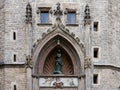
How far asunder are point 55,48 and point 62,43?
54cm

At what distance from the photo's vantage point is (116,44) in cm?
3362

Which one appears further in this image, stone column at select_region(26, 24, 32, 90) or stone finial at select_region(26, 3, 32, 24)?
stone finial at select_region(26, 3, 32, 24)

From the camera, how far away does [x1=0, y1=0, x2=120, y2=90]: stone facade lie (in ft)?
106

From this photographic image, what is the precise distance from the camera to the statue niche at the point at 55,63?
3334 cm

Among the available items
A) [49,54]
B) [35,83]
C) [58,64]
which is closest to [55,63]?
[58,64]

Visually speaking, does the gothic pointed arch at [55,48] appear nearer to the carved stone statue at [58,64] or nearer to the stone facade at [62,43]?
the stone facade at [62,43]

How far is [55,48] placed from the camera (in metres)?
33.3

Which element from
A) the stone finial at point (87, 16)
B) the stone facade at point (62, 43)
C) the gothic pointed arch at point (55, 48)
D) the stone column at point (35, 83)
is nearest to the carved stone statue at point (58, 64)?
the gothic pointed arch at point (55, 48)

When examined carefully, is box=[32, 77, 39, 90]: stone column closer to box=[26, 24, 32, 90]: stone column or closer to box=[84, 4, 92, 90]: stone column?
box=[26, 24, 32, 90]: stone column

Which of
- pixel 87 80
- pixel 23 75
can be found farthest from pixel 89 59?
pixel 23 75

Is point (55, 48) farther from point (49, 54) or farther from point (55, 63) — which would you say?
point (55, 63)

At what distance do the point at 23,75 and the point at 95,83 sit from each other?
4158 millimetres

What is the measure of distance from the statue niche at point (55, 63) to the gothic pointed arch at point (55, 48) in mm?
137

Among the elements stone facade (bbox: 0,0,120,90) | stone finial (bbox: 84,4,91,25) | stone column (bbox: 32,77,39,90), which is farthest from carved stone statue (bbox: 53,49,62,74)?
stone finial (bbox: 84,4,91,25)
